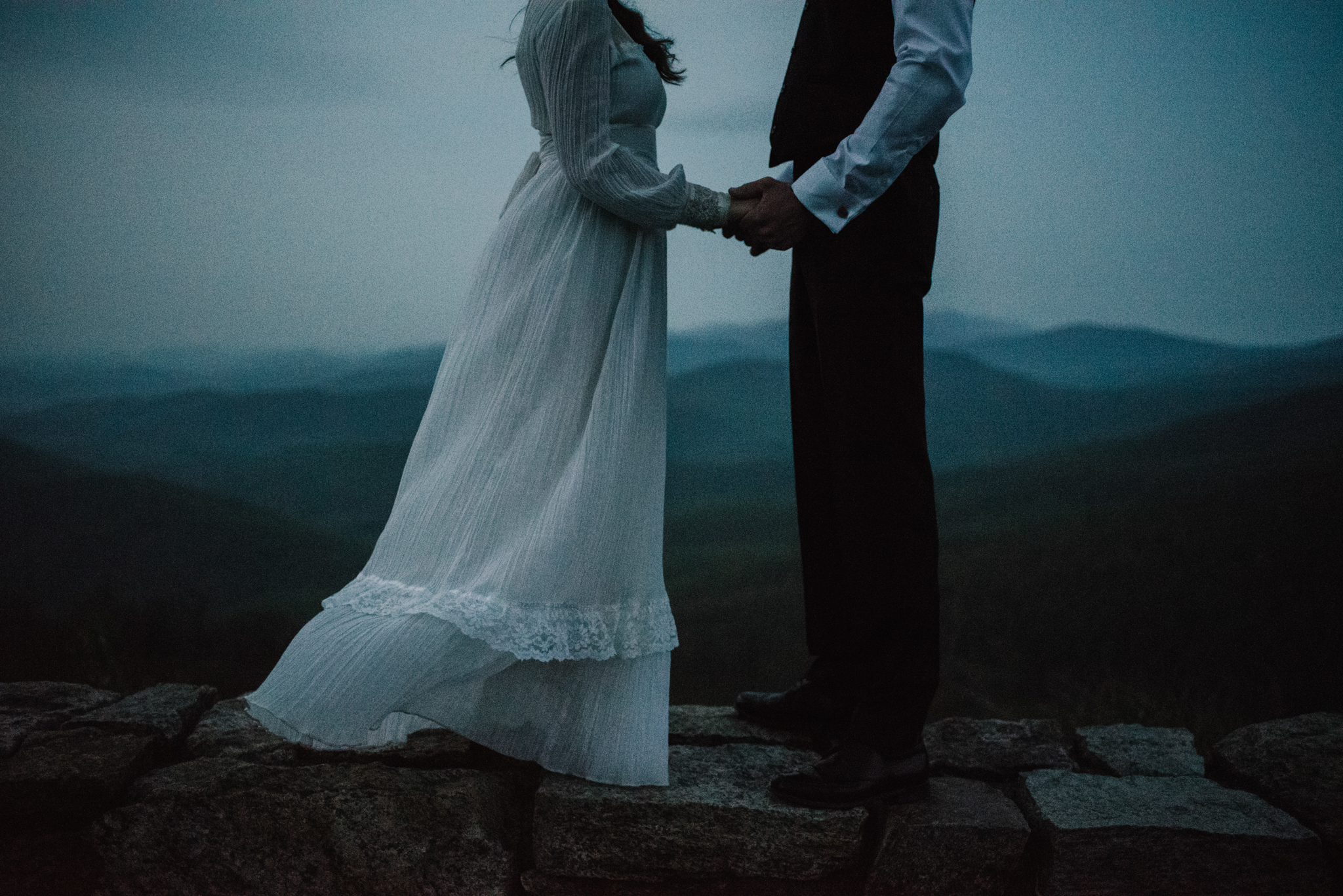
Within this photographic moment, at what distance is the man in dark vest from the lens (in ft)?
5.22

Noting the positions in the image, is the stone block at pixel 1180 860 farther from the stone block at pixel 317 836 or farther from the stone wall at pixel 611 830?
the stone block at pixel 317 836

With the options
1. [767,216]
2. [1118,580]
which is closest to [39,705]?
[767,216]

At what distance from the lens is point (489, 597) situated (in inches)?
61.1

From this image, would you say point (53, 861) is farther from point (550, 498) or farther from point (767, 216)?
point (767, 216)

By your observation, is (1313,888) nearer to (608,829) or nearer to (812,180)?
(608,829)

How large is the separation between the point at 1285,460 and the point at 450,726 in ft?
7.96

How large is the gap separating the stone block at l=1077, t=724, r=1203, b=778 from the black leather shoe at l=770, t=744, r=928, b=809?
0.44 metres

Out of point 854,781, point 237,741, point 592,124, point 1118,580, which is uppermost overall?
point 592,124

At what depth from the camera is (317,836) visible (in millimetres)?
1618

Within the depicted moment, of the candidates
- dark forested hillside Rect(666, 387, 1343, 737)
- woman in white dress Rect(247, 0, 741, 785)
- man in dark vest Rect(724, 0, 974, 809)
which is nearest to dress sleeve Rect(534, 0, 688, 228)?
woman in white dress Rect(247, 0, 741, 785)

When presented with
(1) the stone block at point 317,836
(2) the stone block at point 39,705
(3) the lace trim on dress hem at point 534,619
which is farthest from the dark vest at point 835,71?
(2) the stone block at point 39,705

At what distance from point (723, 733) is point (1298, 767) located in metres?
1.01

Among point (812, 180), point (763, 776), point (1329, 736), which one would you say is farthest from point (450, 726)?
point (1329, 736)

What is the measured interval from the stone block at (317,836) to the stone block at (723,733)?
419 millimetres
